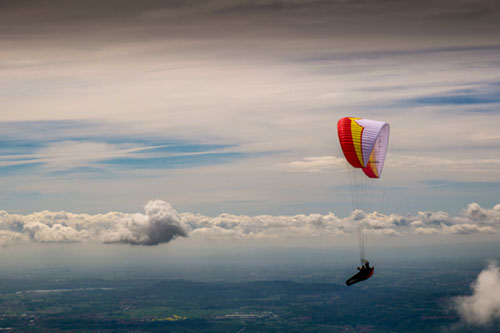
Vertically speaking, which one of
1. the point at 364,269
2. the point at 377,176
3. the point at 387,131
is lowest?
the point at 364,269

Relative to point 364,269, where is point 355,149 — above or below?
above

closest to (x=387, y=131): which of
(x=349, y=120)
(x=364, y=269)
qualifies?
(x=349, y=120)

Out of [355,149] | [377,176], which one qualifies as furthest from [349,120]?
[377,176]

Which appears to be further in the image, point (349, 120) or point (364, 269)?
point (349, 120)

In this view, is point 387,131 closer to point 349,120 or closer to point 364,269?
point 349,120

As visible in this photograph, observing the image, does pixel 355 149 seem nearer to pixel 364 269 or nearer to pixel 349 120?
pixel 349 120

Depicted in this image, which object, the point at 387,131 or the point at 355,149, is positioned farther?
the point at 387,131
